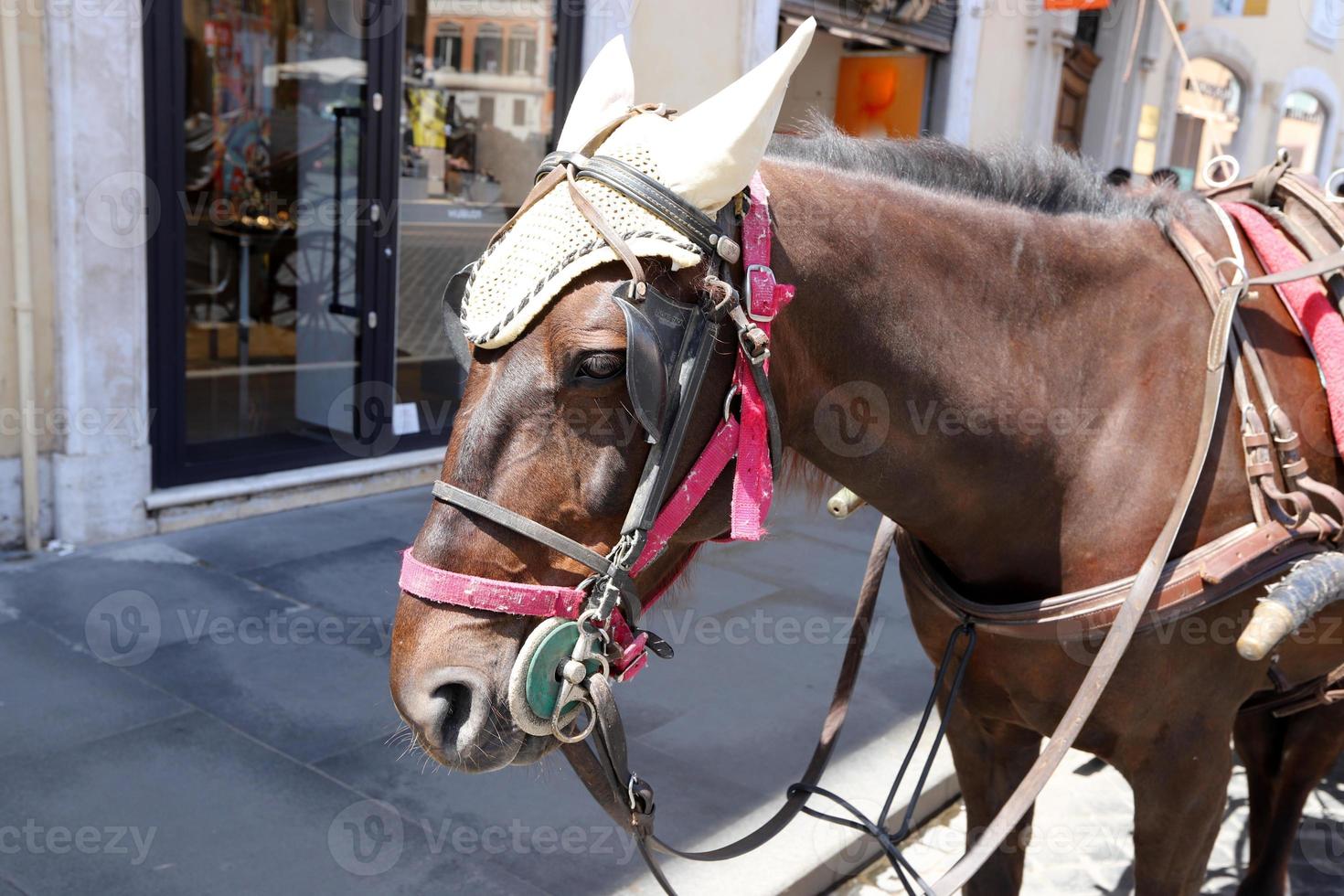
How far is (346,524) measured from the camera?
6.20m

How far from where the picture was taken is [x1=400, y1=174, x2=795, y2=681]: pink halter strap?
155 cm

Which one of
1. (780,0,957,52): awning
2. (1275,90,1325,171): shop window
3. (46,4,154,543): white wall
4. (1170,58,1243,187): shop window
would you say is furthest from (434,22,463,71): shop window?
(1275,90,1325,171): shop window

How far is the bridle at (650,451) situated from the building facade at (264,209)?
3.72 m

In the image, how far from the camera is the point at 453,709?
5.16 feet

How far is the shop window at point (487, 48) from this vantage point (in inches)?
297

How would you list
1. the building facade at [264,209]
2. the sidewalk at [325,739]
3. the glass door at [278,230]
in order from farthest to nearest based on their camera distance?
the glass door at [278,230], the building facade at [264,209], the sidewalk at [325,739]

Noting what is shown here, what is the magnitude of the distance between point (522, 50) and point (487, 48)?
25 centimetres

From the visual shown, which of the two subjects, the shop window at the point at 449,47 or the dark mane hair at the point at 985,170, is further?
the shop window at the point at 449,47

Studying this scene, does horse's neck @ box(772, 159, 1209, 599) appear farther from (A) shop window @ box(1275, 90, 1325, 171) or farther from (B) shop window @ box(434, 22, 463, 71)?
(A) shop window @ box(1275, 90, 1325, 171)

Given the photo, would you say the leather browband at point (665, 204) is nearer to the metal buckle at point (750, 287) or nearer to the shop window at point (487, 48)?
the metal buckle at point (750, 287)

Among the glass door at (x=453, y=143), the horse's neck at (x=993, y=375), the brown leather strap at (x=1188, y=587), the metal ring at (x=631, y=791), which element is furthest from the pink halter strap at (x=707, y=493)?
the glass door at (x=453, y=143)

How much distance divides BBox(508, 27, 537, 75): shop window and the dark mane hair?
19.9ft

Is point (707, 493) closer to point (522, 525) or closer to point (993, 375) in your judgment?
point (522, 525)

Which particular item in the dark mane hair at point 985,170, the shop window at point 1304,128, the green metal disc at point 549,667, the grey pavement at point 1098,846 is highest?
the shop window at point 1304,128
